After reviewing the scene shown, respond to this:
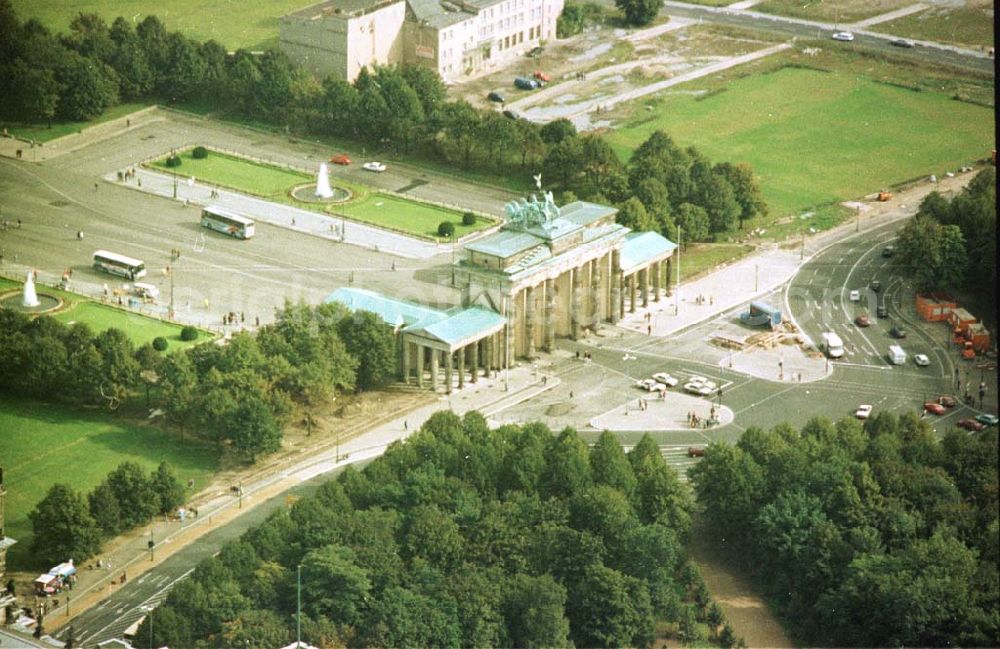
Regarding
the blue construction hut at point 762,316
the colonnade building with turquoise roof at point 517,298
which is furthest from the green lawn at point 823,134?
the colonnade building with turquoise roof at point 517,298

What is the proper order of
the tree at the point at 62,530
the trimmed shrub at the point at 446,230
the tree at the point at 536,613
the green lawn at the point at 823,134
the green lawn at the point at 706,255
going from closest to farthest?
1. the tree at the point at 536,613
2. the tree at the point at 62,530
3. the green lawn at the point at 706,255
4. the trimmed shrub at the point at 446,230
5. the green lawn at the point at 823,134

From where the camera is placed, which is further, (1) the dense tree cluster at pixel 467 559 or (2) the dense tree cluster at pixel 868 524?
(2) the dense tree cluster at pixel 868 524

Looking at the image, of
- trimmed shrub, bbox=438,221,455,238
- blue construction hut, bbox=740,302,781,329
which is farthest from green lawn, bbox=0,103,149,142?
blue construction hut, bbox=740,302,781,329

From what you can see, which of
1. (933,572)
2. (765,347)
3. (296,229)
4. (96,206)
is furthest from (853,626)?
(96,206)

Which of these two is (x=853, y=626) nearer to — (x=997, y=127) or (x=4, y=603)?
(x=4, y=603)

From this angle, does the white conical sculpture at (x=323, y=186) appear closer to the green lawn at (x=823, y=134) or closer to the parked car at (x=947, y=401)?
the green lawn at (x=823, y=134)

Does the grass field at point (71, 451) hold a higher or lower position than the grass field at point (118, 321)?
lower

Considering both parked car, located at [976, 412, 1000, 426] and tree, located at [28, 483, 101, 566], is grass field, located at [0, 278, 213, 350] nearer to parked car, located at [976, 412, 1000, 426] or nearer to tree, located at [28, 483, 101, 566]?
tree, located at [28, 483, 101, 566]

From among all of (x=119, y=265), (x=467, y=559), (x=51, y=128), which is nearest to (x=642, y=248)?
(x=119, y=265)
